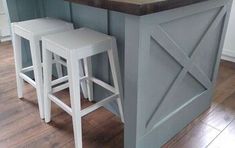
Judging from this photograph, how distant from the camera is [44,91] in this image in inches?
65.8

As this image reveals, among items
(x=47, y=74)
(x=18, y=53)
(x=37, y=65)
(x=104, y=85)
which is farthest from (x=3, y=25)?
(x=104, y=85)

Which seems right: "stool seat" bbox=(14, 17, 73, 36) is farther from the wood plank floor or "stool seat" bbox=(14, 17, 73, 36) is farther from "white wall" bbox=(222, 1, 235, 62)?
"white wall" bbox=(222, 1, 235, 62)

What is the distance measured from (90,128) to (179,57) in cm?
85

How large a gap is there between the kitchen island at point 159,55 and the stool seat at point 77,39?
0.16 m

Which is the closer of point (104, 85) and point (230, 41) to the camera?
point (104, 85)

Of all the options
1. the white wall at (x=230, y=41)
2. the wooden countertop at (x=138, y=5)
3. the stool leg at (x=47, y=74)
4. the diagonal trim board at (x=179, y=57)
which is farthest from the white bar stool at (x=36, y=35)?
the white wall at (x=230, y=41)

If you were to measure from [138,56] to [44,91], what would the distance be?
86cm

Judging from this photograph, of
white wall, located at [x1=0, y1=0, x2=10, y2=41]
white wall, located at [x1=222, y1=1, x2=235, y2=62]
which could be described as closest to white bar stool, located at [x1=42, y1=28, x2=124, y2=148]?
white wall, located at [x1=222, y1=1, x2=235, y2=62]

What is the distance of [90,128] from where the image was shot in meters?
1.76

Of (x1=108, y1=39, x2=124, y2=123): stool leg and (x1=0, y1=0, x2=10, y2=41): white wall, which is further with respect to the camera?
(x1=0, y1=0, x2=10, y2=41): white wall

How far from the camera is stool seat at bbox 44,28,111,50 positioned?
4.39 feet

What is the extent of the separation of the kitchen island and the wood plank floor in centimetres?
11

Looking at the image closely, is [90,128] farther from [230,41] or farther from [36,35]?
[230,41]

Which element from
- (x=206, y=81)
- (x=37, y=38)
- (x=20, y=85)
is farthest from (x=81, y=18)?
(x=206, y=81)
